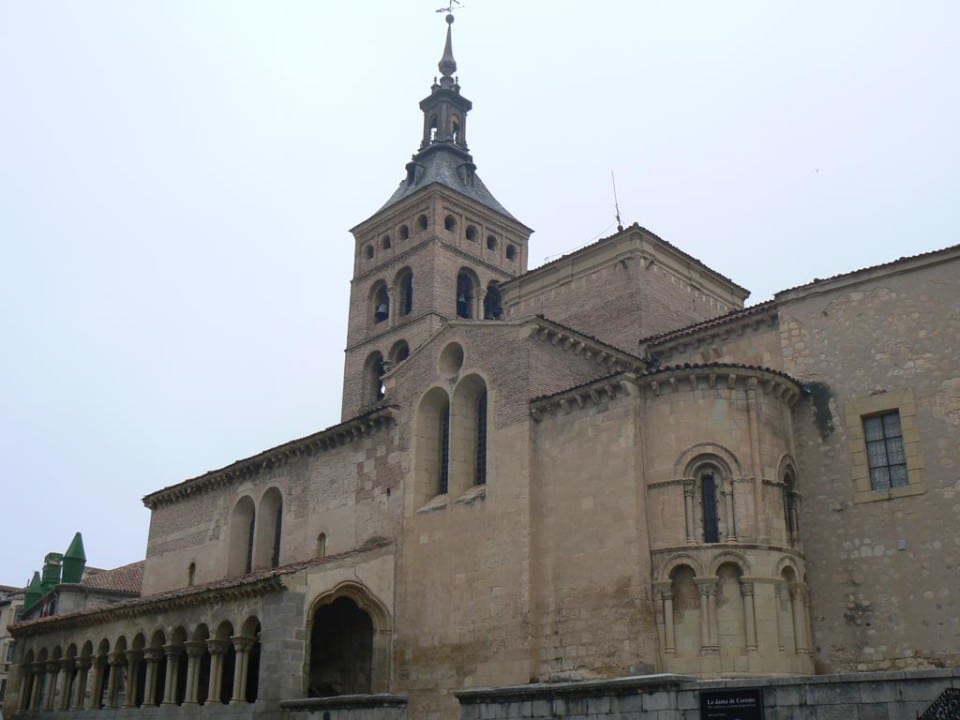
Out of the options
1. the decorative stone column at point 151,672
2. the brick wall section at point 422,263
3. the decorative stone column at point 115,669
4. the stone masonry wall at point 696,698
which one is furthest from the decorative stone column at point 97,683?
the stone masonry wall at point 696,698

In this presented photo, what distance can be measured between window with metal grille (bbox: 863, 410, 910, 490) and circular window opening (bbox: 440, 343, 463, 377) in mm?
10923

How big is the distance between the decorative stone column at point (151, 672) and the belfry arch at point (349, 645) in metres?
4.80

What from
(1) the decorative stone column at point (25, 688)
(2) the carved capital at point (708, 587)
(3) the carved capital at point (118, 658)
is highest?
(2) the carved capital at point (708, 587)

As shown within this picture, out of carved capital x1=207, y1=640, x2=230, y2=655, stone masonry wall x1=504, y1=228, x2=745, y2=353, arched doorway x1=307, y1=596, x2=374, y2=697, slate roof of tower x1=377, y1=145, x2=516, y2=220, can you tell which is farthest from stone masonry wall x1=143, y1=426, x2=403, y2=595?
slate roof of tower x1=377, y1=145, x2=516, y2=220

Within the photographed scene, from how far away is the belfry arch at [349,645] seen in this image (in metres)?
26.8

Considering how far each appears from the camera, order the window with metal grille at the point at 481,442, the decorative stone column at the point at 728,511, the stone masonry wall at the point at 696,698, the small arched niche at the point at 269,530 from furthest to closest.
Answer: the small arched niche at the point at 269,530 → the window with metal grille at the point at 481,442 → the decorative stone column at the point at 728,511 → the stone masonry wall at the point at 696,698

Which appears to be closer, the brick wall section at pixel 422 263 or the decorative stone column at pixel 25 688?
the decorative stone column at pixel 25 688

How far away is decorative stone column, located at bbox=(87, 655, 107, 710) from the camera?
31.5 meters

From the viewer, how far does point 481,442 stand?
27594 millimetres

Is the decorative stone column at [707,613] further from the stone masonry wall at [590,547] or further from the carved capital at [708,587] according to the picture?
the stone masonry wall at [590,547]

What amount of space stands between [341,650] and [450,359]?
28.7ft

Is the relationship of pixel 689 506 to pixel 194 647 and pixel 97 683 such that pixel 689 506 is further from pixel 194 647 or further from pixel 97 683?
pixel 97 683

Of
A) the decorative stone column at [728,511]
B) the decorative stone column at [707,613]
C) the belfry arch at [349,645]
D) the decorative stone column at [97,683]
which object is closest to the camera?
the decorative stone column at [707,613]

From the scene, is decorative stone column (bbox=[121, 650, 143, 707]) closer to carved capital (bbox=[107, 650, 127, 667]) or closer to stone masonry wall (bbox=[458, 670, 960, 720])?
carved capital (bbox=[107, 650, 127, 667])
